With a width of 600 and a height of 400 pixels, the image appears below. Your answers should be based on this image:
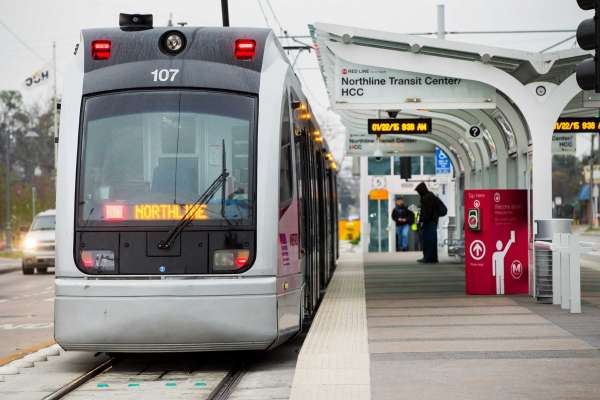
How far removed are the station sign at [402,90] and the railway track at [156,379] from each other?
7.71m

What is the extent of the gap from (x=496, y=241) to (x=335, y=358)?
781 cm

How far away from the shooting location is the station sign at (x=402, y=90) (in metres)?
19.1

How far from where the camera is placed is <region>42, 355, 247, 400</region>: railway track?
9586mm

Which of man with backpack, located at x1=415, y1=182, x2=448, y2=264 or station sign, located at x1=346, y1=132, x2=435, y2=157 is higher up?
station sign, located at x1=346, y1=132, x2=435, y2=157

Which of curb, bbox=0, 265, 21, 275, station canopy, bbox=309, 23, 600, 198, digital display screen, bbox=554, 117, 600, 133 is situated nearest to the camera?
station canopy, bbox=309, 23, 600, 198

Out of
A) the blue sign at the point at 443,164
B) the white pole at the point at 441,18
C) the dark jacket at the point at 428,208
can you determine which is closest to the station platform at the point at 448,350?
the dark jacket at the point at 428,208

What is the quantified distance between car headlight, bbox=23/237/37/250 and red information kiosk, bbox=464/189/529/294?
17.3 m

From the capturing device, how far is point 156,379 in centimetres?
1060

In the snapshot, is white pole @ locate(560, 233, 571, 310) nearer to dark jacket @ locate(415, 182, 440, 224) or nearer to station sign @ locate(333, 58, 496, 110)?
station sign @ locate(333, 58, 496, 110)

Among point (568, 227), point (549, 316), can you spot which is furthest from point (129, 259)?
point (568, 227)

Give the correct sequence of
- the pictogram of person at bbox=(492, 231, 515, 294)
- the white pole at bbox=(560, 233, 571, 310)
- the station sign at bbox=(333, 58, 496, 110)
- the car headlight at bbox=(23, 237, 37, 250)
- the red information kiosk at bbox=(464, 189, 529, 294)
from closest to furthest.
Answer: the white pole at bbox=(560, 233, 571, 310) → the red information kiosk at bbox=(464, 189, 529, 294) → the pictogram of person at bbox=(492, 231, 515, 294) → the station sign at bbox=(333, 58, 496, 110) → the car headlight at bbox=(23, 237, 37, 250)

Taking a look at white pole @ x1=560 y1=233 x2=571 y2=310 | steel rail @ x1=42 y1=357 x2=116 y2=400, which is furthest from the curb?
steel rail @ x1=42 y1=357 x2=116 y2=400

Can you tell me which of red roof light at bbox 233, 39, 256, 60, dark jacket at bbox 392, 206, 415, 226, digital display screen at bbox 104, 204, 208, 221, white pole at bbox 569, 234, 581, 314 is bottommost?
white pole at bbox 569, 234, 581, 314

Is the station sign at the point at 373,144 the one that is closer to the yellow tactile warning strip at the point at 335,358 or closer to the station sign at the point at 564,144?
the station sign at the point at 564,144
